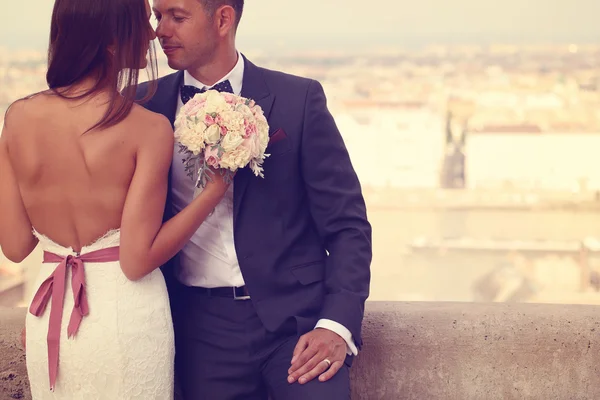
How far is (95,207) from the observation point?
179 centimetres

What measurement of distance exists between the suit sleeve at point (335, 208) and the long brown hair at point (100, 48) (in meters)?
0.56

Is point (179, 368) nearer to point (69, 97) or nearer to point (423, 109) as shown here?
point (69, 97)

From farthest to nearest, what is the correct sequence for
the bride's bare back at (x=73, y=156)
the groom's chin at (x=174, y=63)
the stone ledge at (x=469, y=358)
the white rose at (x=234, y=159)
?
1. the stone ledge at (x=469, y=358)
2. the groom's chin at (x=174, y=63)
3. the white rose at (x=234, y=159)
4. the bride's bare back at (x=73, y=156)

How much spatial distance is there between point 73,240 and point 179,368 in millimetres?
579

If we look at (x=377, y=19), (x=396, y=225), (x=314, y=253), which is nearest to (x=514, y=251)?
(x=396, y=225)

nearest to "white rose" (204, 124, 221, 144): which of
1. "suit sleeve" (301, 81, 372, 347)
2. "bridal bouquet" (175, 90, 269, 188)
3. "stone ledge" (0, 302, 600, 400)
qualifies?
"bridal bouquet" (175, 90, 269, 188)

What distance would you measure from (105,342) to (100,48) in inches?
23.7

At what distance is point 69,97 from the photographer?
1.78 meters

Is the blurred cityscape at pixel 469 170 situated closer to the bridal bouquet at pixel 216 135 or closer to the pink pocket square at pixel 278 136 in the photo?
the pink pocket square at pixel 278 136

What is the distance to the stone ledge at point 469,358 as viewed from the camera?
2.46 meters

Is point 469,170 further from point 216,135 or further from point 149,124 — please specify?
point 149,124

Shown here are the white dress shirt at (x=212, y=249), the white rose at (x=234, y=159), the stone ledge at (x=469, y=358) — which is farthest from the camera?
the stone ledge at (x=469, y=358)

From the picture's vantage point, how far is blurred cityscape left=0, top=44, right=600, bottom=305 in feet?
145

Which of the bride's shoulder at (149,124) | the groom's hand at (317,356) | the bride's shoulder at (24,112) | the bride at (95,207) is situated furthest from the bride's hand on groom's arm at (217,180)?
the groom's hand at (317,356)
